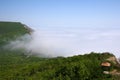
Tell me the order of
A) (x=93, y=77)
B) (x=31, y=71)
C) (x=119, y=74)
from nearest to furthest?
(x=119, y=74) < (x=93, y=77) < (x=31, y=71)

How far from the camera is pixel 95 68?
121062mm

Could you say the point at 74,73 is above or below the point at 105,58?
below

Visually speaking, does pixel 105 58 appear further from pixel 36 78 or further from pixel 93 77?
pixel 36 78

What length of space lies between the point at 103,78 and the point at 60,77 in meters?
29.3

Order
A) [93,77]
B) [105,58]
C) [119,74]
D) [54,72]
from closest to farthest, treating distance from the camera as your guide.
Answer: [119,74] < [93,77] < [105,58] < [54,72]

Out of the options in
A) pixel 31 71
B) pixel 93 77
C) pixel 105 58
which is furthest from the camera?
pixel 31 71

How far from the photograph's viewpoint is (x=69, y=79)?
123 m

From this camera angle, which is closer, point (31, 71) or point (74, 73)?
point (74, 73)

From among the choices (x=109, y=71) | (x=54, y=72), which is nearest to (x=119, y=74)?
(x=109, y=71)

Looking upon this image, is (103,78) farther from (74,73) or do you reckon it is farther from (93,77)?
(74,73)

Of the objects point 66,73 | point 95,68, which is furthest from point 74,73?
point 95,68

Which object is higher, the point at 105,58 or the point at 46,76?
the point at 105,58

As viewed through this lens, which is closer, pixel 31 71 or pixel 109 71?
pixel 109 71

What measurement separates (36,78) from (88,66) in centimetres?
3595
